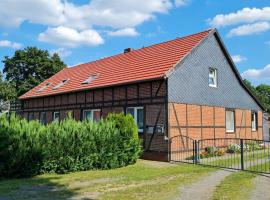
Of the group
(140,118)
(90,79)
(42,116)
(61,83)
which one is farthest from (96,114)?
(42,116)

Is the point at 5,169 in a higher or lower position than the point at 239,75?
lower

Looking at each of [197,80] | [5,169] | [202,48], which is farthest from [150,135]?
[5,169]

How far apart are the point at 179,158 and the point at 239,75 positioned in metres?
9.14

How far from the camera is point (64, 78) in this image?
28.9 m

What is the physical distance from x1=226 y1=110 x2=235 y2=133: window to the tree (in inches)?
1270

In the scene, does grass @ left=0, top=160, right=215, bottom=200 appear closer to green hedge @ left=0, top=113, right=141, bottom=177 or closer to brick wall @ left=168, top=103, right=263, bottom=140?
green hedge @ left=0, top=113, right=141, bottom=177

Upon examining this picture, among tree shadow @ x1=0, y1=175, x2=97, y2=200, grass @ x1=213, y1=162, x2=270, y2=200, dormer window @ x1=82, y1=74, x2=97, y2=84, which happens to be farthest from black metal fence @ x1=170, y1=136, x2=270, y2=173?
dormer window @ x1=82, y1=74, x2=97, y2=84

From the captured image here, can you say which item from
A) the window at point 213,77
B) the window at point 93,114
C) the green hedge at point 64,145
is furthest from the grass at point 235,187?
the window at point 93,114

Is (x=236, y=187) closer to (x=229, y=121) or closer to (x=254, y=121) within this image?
(x=229, y=121)

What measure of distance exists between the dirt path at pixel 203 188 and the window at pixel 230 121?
32.6ft

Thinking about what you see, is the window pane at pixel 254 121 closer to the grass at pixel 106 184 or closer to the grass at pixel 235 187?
the grass at pixel 106 184

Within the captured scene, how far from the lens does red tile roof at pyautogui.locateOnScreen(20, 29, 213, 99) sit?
18344 millimetres

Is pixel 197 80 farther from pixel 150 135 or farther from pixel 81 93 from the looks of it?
pixel 81 93

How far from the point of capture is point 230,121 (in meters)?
22.2
